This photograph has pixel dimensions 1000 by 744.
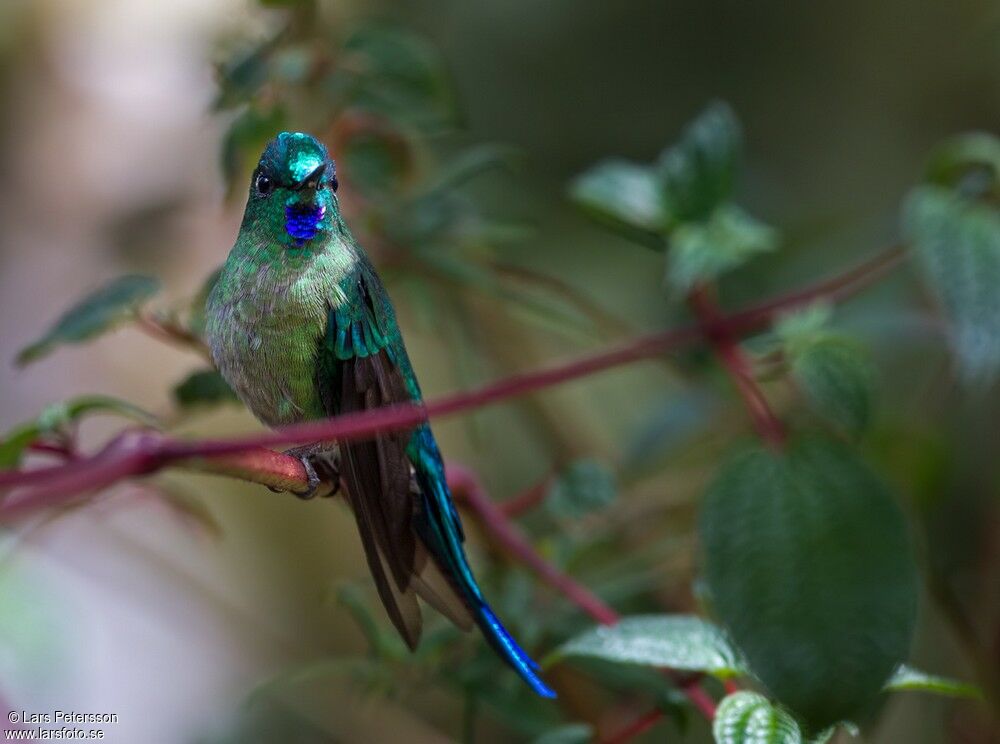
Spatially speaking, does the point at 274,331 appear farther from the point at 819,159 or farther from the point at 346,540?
the point at 819,159

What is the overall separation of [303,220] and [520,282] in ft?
2.19

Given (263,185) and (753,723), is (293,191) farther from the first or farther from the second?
(753,723)

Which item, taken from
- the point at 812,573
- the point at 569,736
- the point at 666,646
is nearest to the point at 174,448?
the point at 812,573

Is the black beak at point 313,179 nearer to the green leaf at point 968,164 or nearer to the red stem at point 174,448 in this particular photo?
the red stem at point 174,448

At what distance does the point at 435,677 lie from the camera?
138 cm

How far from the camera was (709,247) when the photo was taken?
141 centimetres

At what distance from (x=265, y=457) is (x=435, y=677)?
668mm

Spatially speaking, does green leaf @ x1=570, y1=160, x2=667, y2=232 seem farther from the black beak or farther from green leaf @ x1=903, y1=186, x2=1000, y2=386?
the black beak

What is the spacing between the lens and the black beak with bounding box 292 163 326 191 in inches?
42.0

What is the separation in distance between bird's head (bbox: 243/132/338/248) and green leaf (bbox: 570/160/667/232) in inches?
17.5

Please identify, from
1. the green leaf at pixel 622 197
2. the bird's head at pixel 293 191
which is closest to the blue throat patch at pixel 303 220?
the bird's head at pixel 293 191

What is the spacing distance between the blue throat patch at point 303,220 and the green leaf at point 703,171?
0.54 m

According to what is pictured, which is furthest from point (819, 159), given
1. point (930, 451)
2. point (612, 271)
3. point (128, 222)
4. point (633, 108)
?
point (128, 222)

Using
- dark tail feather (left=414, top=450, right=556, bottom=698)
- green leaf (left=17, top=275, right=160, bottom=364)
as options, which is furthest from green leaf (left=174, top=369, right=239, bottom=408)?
dark tail feather (left=414, top=450, right=556, bottom=698)
